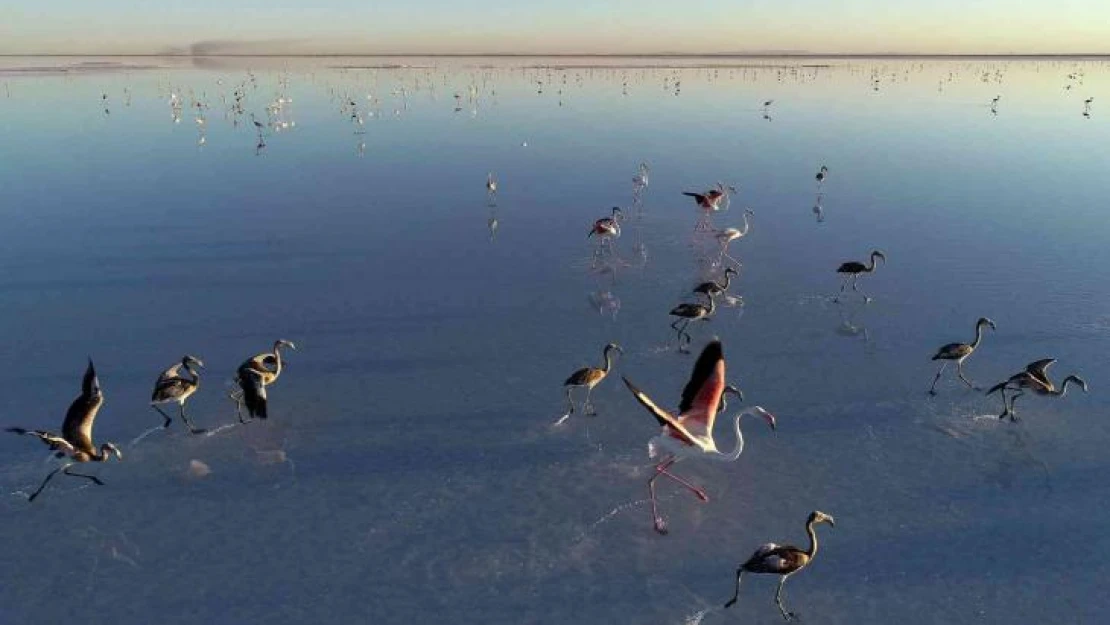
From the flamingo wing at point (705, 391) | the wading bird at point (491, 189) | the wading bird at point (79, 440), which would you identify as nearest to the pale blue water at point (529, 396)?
the wading bird at point (79, 440)

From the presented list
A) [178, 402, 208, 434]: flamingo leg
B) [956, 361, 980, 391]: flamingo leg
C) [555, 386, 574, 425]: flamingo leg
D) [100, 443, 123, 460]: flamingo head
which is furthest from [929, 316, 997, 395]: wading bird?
[100, 443, 123, 460]: flamingo head

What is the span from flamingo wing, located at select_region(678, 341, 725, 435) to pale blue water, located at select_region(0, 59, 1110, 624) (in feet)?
3.18

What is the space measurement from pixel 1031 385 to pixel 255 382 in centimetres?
1030

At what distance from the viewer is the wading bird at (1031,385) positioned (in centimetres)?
1013

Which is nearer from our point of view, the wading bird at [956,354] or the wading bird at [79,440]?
the wading bird at [79,440]

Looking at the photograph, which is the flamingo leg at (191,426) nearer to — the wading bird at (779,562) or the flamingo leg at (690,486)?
the flamingo leg at (690,486)

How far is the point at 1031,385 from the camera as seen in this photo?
10133mm

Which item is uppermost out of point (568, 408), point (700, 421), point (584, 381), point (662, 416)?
point (662, 416)

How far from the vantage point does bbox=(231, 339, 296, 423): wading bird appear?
9734 millimetres

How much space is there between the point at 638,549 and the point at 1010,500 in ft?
14.8

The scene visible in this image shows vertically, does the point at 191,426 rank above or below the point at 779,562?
above

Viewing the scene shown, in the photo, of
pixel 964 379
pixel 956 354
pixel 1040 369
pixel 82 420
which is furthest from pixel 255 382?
pixel 1040 369

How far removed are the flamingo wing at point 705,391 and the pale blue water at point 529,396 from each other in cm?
97

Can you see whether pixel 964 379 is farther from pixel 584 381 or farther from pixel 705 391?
pixel 584 381
